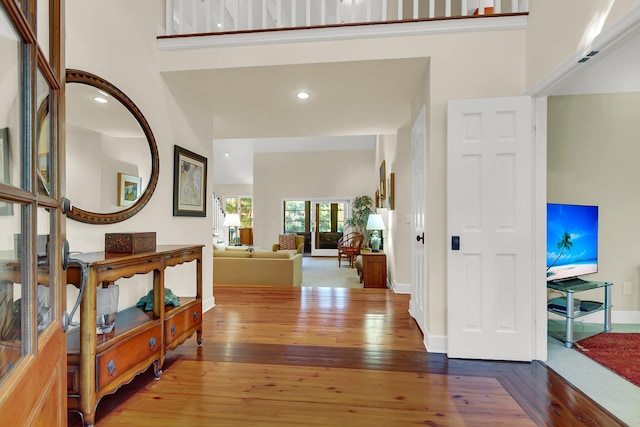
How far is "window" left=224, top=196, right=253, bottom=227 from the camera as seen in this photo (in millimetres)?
12648

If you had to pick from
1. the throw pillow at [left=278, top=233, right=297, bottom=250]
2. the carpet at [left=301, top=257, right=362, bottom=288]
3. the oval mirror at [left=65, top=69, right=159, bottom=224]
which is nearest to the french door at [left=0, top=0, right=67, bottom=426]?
the oval mirror at [left=65, top=69, right=159, bottom=224]

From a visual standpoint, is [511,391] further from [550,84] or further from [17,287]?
[17,287]

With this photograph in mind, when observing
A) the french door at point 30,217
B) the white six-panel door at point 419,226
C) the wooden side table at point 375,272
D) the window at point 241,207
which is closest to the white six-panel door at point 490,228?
the white six-panel door at point 419,226

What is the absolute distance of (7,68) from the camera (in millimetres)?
619

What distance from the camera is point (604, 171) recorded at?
325 cm

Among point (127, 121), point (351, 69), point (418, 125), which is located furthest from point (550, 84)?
point (127, 121)

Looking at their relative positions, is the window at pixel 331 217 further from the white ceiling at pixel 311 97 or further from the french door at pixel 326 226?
the white ceiling at pixel 311 97

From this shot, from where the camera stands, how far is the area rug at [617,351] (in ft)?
7.35

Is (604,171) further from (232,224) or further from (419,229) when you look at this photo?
(232,224)

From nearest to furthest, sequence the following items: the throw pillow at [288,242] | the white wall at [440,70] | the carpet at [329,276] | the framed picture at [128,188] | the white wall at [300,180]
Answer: the framed picture at [128,188] → the white wall at [440,70] → the carpet at [329,276] → the throw pillow at [288,242] → the white wall at [300,180]

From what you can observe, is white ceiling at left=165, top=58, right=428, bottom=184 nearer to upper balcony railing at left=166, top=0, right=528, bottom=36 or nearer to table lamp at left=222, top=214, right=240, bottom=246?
upper balcony railing at left=166, top=0, right=528, bottom=36

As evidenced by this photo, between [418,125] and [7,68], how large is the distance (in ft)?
9.86

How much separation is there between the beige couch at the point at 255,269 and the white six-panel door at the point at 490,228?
9.70 feet

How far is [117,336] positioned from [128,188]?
116 centimetres
